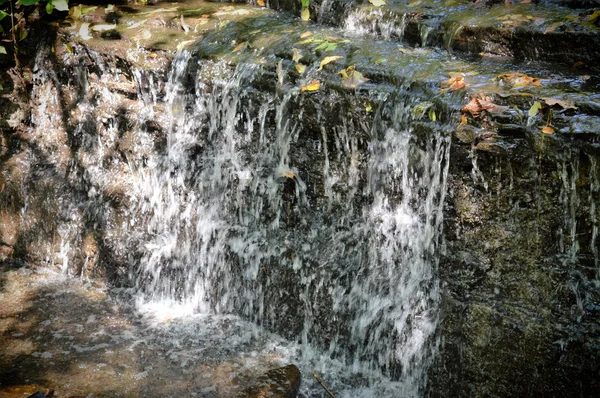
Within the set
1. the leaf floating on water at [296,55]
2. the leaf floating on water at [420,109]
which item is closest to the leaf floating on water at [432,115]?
the leaf floating on water at [420,109]

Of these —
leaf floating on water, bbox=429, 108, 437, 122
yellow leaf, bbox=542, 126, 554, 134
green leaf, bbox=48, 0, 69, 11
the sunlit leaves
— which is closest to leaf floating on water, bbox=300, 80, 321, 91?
the sunlit leaves

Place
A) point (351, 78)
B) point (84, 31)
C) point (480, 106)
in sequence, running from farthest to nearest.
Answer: point (84, 31) < point (351, 78) < point (480, 106)

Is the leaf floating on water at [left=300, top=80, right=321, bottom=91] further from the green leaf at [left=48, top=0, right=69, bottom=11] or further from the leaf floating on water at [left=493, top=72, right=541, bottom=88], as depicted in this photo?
the green leaf at [left=48, top=0, right=69, bottom=11]

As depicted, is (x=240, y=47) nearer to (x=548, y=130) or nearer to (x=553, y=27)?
(x=553, y=27)

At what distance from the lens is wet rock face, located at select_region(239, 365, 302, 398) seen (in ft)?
11.8

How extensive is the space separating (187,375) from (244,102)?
6.68 feet

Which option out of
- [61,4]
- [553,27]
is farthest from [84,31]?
[553,27]

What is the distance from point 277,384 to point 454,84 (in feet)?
7.31

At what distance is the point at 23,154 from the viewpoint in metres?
5.39

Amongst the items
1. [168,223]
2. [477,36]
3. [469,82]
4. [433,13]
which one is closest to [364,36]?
[433,13]

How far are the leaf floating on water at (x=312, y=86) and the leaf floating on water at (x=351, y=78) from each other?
0.17m

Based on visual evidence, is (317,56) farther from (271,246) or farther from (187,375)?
(187,375)

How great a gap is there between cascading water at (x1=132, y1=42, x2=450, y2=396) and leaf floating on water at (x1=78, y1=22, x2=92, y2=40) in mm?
1009

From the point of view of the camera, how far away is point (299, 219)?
14.0 ft
